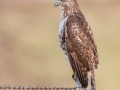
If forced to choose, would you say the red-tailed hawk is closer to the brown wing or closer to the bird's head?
the brown wing

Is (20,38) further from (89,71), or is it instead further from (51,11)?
(89,71)

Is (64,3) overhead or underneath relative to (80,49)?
overhead

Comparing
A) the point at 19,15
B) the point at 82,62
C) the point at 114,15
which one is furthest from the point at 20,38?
the point at 82,62

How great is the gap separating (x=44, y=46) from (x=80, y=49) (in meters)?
8.87

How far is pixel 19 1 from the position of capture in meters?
24.8

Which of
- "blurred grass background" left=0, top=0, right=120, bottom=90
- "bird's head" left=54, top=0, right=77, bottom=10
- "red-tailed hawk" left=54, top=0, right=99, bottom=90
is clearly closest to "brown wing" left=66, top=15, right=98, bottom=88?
"red-tailed hawk" left=54, top=0, right=99, bottom=90

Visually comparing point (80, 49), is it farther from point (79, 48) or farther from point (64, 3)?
point (64, 3)

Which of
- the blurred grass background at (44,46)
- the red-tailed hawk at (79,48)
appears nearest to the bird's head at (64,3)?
the red-tailed hawk at (79,48)

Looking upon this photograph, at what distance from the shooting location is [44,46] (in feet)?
64.8

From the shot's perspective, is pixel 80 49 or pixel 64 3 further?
pixel 64 3

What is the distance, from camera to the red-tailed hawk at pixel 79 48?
1077 centimetres

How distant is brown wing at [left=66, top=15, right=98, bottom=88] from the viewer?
10.8 metres

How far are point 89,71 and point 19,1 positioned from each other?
47.1 feet

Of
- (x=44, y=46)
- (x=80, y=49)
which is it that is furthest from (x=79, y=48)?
(x=44, y=46)
